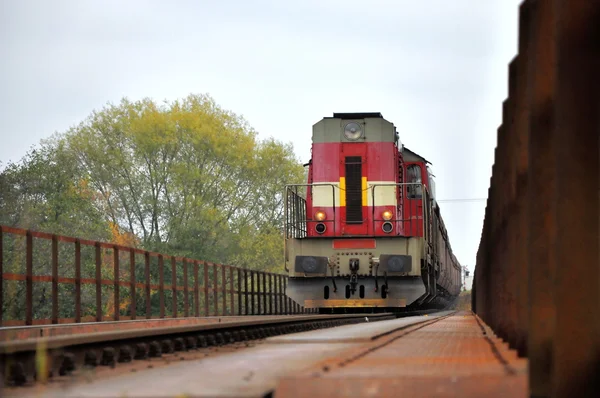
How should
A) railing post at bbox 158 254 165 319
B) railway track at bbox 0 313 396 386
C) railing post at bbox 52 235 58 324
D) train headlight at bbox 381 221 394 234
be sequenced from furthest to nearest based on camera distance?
train headlight at bbox 381 221 394 234
railing post at bbox 158 254 165 319
railing post at bbox 52 235 58 324
railway track at bbox 0 313 396 386

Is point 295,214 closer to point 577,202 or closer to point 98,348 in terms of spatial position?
point 98,348

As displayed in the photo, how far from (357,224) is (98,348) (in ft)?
49.6

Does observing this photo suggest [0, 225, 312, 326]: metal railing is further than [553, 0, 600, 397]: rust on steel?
Yes

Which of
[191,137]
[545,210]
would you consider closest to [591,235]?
[545,210]

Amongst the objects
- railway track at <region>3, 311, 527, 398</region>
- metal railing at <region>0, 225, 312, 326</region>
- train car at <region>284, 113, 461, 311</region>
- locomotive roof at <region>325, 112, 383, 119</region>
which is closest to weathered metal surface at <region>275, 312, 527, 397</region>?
railway track at <region>3, 311, 527, 398</region>

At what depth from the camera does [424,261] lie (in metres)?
22.5

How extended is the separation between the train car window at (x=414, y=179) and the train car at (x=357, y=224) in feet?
0.09

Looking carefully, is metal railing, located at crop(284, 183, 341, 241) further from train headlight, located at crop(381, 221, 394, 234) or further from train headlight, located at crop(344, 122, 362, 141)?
train headlight, located at crop(344, 122, 362, 141)

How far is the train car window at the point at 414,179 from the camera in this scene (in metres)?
23.4

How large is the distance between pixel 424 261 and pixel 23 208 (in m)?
24.9

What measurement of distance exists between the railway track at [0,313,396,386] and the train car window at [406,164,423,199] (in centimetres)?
1137

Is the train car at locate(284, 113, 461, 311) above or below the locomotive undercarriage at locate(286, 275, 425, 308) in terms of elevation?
above

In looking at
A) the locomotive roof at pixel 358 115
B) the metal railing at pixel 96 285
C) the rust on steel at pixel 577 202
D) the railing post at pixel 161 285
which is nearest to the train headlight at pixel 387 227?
the locomotive roof at pixel 358 115

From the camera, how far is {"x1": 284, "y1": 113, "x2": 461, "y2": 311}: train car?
2191cm
